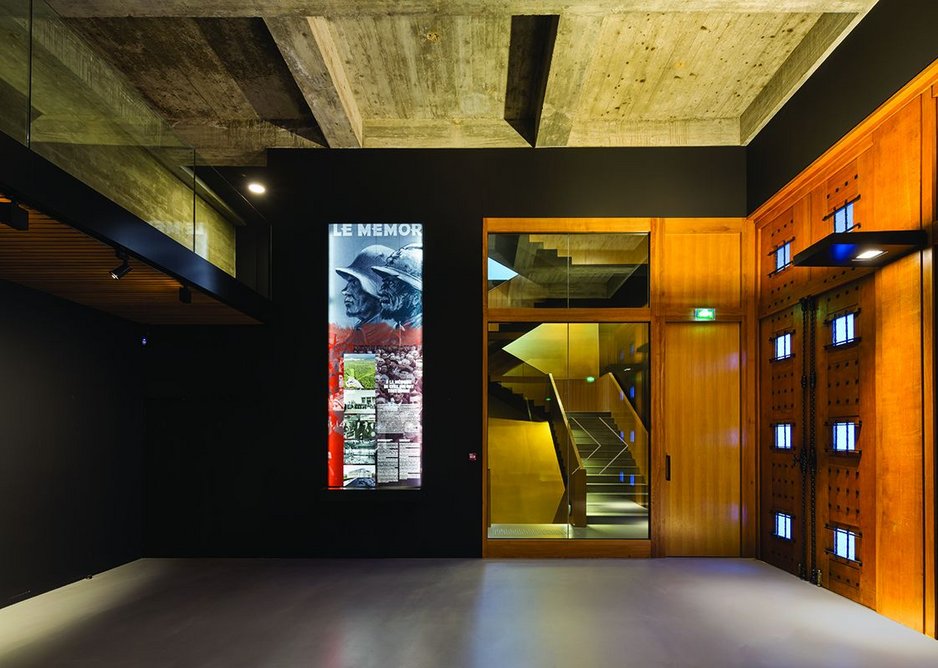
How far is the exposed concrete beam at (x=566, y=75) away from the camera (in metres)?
5.54

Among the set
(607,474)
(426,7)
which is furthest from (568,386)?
(426,7)

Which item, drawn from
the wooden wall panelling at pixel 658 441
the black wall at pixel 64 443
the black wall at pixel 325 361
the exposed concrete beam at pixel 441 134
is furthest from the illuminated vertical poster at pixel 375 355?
the wooden wall panelling at pixel 658 441

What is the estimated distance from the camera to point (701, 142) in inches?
308

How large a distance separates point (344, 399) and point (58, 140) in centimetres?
414

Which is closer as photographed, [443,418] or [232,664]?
[232,664]

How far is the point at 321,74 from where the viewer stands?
622cm

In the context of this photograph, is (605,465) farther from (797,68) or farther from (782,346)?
(797,68)

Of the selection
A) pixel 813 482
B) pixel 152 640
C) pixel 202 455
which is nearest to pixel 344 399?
pixel 202 455

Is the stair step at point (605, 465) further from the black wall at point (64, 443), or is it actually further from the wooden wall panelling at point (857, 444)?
the black wall at point (64, 443)

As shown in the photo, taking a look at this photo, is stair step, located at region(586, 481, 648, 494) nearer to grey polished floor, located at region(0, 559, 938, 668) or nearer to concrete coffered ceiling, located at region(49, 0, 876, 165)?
grey polished floor, located at region(0, 559, 938, 668)

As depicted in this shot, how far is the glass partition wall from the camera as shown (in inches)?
293

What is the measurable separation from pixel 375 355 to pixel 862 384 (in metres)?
5.17

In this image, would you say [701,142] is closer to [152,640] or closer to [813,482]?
[813,482]

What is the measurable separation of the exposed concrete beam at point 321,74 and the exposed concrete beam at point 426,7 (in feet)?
1.13
